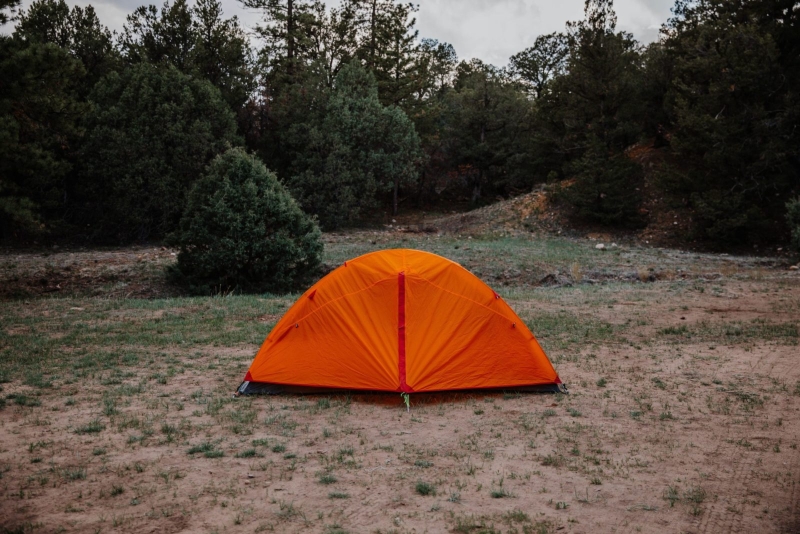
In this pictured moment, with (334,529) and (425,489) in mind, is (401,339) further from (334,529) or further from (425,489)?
(334,529)

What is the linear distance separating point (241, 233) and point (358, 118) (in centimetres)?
1895

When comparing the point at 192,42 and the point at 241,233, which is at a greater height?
the point at 192,42

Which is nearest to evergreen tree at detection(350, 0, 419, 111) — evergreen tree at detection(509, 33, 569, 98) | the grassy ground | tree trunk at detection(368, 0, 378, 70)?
tree trunk at detection(368, 0, 378, 70)

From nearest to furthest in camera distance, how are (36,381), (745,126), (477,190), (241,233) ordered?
(36,381), (241,233), (745,126), (477,190)

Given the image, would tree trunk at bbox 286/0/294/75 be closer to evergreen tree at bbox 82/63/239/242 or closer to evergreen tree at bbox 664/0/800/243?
evergreen tree at bbox 82/63/239/242

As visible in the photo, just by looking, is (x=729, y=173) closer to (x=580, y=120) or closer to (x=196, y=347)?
(x=580, y=120)

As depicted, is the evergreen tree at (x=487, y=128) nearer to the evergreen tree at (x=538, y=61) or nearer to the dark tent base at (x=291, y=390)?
the evergreen tree at (x=538, y=61)

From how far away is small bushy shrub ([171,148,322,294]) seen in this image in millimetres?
15023

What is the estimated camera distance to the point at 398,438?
19.3 feet

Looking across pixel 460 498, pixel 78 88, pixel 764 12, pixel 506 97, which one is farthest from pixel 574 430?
pixel 506 97

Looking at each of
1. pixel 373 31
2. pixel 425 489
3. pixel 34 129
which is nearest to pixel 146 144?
pixel 34 129

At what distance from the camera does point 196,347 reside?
9555 millimetres

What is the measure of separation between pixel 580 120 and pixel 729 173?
28.0 ft

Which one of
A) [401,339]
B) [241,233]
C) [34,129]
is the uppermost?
[34,129]
